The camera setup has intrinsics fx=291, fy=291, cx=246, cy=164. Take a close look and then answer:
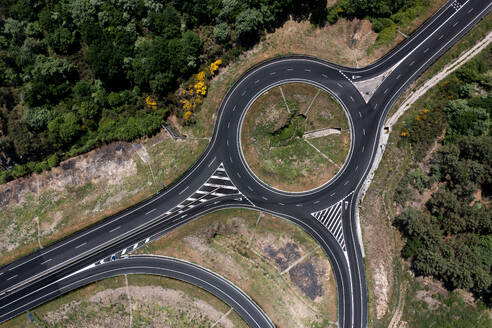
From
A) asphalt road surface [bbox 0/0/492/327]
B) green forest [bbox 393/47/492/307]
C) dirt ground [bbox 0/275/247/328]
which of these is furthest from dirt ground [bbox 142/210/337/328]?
green forest [bbox 393/47/492/307]

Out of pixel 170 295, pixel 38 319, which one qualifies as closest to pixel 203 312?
pixel 170 295

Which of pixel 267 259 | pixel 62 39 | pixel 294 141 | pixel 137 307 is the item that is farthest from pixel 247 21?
pixel 137 307

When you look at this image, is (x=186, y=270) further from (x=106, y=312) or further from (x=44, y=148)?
(x=44, y=148)

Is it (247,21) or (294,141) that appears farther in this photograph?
(294,141)

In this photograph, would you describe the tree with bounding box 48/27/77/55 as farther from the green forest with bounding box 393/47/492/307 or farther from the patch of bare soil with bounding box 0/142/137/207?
the green forest with bounding box 393/47/492/307

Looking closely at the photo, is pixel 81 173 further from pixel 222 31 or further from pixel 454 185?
pixel 454 185

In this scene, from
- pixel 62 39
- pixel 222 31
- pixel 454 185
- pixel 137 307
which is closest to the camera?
pixel 454 185
